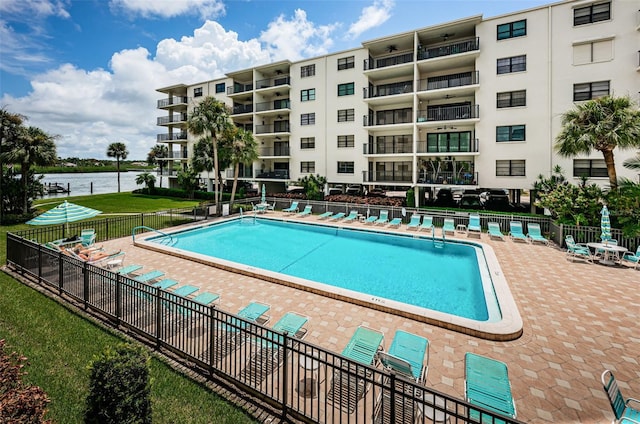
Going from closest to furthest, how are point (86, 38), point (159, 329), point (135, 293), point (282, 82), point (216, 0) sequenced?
1. point (159, 329)
2. point (135, 293)
3. point (216, 0)
4. point (86, 38)
5. point (282, 82)

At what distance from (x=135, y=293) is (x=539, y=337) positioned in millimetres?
10021

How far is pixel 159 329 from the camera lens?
684 centimetres

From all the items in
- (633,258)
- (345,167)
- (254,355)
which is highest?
(345,167)

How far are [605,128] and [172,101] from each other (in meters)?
47.6

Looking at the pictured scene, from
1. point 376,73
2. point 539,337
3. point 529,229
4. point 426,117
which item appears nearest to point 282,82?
point 376,73

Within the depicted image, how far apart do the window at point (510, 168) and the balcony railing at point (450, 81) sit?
22.5ft

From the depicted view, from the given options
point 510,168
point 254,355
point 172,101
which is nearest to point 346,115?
point 510,168

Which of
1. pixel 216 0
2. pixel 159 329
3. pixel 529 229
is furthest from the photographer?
pixel 529 229

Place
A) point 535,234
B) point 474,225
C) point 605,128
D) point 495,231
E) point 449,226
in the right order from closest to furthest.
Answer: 1. point 605,128
2. point 535,234
3. point 495,231
4. point 474,225
5. point 449,226

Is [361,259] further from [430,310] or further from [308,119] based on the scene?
[308,119]

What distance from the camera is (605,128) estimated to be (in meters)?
15.3

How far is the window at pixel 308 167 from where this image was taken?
32.6 meters

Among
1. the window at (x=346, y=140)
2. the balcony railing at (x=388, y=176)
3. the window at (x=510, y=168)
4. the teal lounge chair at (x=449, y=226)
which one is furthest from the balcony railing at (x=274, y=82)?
the teal lounge chair at (x=449, y=226)

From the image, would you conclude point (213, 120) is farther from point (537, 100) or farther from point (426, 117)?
point (537, 100)
